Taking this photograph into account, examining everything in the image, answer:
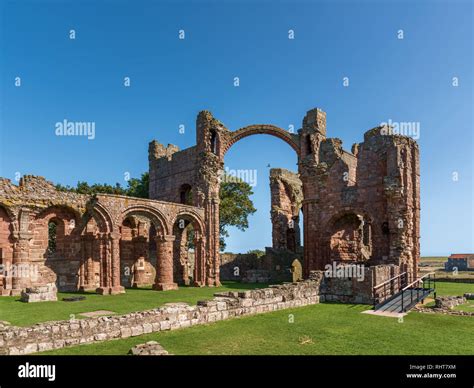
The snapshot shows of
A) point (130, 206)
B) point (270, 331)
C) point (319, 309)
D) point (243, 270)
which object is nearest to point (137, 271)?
point (130, 206)

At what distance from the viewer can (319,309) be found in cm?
1280

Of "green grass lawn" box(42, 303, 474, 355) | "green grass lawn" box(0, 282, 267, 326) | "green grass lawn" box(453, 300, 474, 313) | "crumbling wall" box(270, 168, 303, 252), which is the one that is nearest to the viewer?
"green grass lawn" box(42, 303, 474, 355)

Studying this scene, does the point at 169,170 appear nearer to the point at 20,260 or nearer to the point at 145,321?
the point at 20,260

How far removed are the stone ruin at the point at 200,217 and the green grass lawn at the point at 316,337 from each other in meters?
6.40

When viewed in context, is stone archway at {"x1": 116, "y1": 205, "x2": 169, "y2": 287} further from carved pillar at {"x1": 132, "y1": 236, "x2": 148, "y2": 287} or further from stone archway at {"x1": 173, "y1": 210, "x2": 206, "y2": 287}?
stone archway at {"x1": 173, "y1": 210, "x2": 206, "y2": 287}

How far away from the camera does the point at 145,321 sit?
29.8ft

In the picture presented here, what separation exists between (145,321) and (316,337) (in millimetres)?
4190

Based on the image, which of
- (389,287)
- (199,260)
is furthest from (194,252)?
(389,287)

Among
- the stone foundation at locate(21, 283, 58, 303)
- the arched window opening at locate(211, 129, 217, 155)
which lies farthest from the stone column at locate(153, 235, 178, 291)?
the arched window opening at locate(211, 129, 217, 155)

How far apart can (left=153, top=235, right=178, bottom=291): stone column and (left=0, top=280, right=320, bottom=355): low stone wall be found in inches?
359

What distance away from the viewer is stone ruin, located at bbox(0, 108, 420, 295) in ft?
60.5
